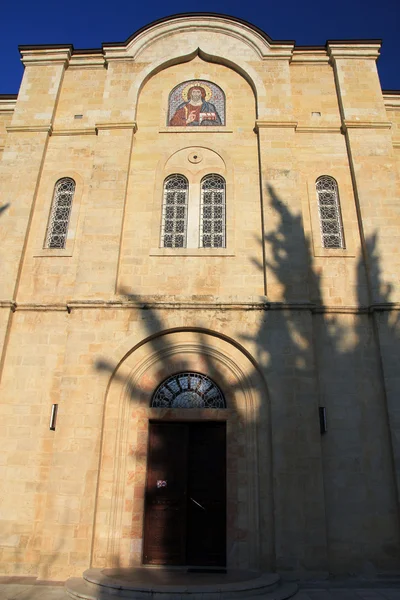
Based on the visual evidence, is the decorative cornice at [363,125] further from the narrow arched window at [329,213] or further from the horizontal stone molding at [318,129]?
the narrow arched window at [329,213]

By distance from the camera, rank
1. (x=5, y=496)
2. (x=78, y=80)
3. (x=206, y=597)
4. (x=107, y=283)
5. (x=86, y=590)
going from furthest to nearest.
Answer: (x=78, y=80) → (x=107, y=283) → (x=5, y=496) → (x=86, y=590) → (x=206, y=597)

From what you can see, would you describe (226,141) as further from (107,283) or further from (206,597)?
(206,597)

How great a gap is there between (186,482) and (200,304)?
3.43m

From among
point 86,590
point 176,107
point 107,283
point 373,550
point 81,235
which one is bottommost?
point 86,590

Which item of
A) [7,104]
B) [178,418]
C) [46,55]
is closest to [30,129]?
[7,104]

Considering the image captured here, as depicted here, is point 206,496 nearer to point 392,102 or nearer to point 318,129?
point 318,129

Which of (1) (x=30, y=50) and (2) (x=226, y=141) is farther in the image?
(1) (x=30, y=50)

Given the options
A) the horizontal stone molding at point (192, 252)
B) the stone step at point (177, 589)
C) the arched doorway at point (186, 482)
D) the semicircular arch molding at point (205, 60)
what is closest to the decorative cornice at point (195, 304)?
the horizontal stone molding at point (192, 252)

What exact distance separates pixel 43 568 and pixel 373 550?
5727 millimetres

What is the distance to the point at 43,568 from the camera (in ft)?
25.8

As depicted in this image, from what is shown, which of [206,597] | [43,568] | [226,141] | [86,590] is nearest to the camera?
[206,597]

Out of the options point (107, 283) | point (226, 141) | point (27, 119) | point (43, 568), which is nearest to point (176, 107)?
point (226, 141)

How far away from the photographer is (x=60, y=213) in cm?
1123

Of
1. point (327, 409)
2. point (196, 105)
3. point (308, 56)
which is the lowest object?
point (327, 409)
